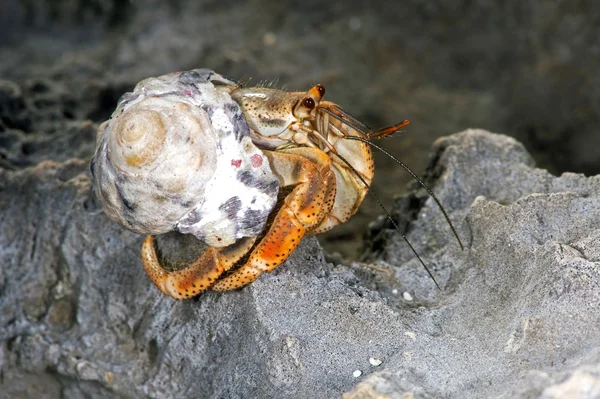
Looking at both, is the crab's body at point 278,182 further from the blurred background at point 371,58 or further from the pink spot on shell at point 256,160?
the blurred background at point 371,58

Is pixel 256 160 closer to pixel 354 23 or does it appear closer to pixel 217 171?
pixel 217 171

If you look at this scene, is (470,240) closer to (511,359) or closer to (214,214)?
(511,359)

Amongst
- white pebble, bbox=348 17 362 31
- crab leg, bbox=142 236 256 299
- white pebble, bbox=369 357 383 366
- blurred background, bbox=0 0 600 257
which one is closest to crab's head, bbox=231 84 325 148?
crab leg, bbox=142 236 256 299

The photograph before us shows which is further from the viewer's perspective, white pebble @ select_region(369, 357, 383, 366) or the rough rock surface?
white pebble @ select_region(369, 357, 383, 366)

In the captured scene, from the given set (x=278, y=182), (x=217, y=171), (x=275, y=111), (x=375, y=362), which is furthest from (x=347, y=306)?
(x=275, y=111)

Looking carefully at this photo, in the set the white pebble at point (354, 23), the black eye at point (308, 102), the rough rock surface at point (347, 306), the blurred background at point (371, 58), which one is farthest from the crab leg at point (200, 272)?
the white pebble at point (354, 23)

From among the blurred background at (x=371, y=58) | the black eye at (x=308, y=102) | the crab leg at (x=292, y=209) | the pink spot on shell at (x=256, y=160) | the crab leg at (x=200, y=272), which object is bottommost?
the blurred background at (x=371, y=58)

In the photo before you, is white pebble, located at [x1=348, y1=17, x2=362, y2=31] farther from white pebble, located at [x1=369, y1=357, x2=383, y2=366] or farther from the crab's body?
white pebble, located at [x1=369, y1=357, x2=383, y2=366]
